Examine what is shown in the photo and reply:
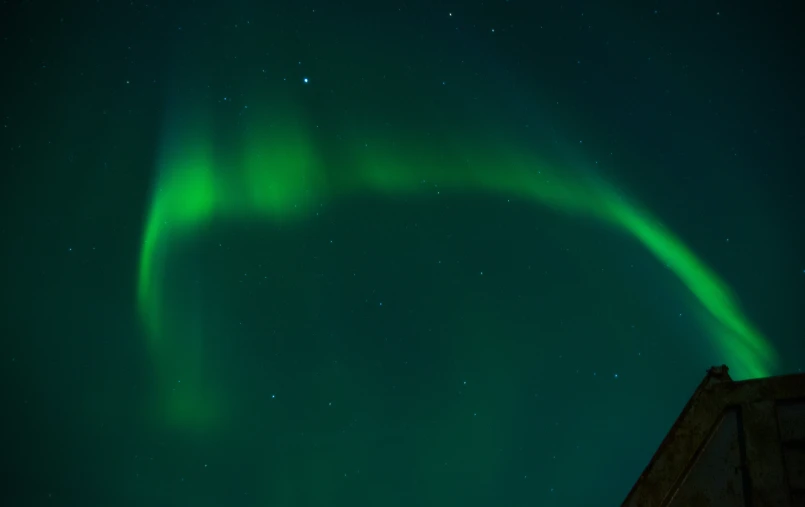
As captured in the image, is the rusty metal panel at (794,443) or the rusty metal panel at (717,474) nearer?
the rusty metal panel at (794,443)

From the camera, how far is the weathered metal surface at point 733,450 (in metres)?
2.21

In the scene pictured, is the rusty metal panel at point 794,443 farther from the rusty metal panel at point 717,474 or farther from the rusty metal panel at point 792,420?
the rusty metal panel at point 717,474

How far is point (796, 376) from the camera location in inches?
90.0

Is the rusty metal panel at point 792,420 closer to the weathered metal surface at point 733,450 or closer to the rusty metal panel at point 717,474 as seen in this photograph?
the weathered metal surface at point 733,450

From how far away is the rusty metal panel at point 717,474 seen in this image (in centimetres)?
231

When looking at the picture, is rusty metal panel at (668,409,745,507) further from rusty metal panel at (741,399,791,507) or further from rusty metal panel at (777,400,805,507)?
rusty metal panel at (777,400,805,507)

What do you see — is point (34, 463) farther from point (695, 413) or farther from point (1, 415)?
point (695, 413)

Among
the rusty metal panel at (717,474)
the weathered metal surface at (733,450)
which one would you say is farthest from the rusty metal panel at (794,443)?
the rusty metal panel at (717,474)

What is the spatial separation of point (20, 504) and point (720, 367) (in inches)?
449

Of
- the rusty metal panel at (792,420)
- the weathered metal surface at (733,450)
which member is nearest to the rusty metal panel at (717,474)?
the weathered metal surface at (733,450)

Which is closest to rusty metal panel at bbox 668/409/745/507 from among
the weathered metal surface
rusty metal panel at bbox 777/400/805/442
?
the weathered metal surface

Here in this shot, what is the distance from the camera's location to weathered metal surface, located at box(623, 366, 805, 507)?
87.1 inches

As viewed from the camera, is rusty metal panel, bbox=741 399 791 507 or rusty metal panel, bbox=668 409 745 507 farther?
rusty metal panel, bbox=668 409 745 507

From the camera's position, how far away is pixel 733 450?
2.34 metres
